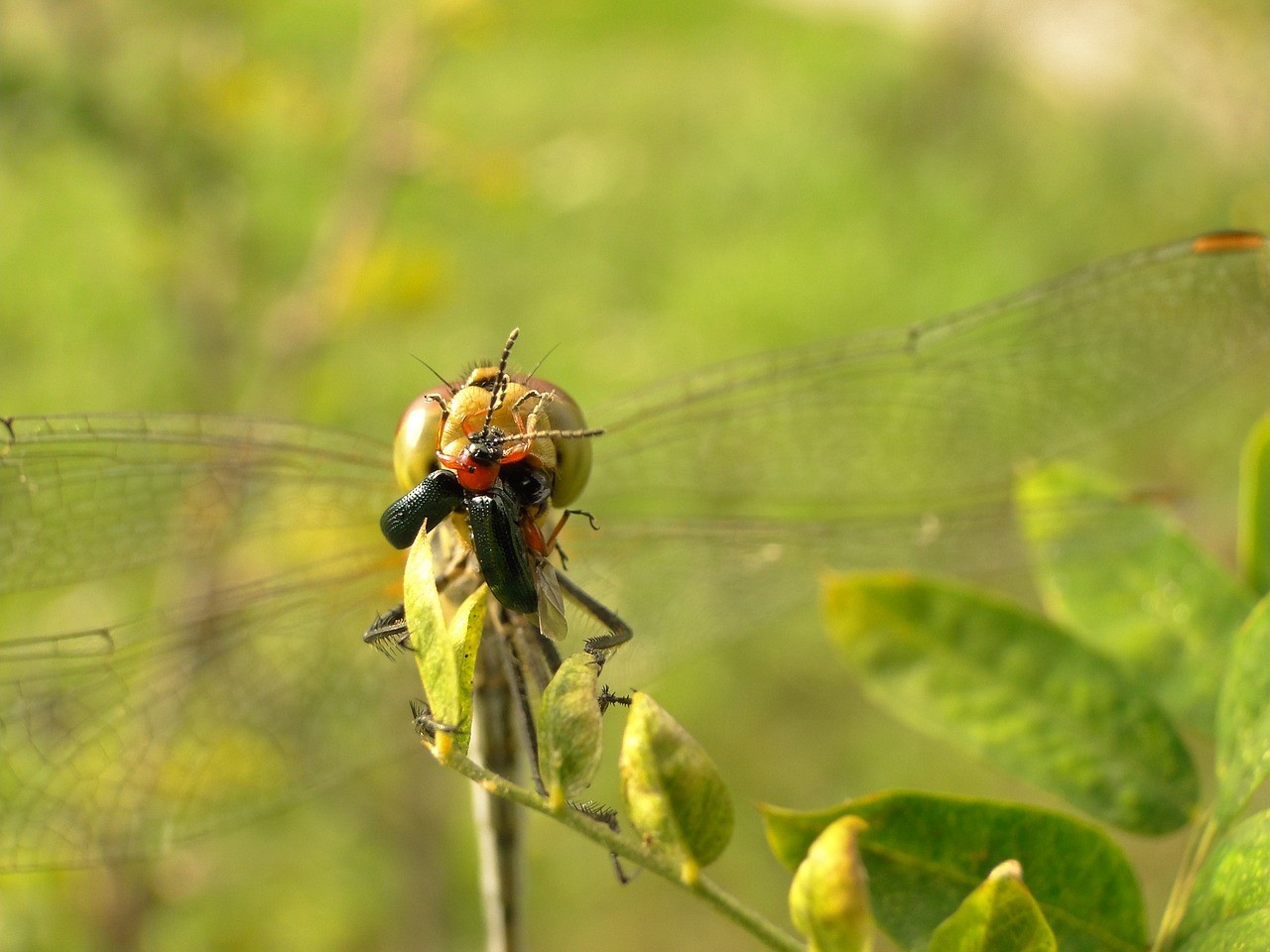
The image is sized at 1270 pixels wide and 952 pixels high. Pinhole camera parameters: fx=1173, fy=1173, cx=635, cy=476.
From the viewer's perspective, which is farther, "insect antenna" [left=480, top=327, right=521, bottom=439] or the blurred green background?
the blurred green background

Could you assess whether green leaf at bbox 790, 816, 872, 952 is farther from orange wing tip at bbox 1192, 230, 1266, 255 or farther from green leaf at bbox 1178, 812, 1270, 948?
orange wing tip at bbox 1192, 230, 1266, 255

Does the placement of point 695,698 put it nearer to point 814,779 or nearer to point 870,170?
point 814,779

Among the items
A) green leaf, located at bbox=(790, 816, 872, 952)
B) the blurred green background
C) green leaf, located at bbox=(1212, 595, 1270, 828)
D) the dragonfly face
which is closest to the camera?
green leaf, located at bbox=(790, 816, 872, 952)

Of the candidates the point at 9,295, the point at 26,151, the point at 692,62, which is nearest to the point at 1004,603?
the point at 26,151

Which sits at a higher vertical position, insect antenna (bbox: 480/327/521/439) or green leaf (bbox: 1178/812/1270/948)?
insect antenna (bbox: 480/327/521/439)

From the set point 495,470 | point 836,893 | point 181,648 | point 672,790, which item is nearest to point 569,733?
point 672,790

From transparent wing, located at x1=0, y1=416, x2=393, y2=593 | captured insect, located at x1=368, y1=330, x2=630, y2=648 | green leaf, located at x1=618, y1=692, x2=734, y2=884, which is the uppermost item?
transparent wing, located at x1=0, y1=416, x2=393, y2=593

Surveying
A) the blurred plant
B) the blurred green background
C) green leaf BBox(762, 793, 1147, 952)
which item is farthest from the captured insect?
the blurred green background
